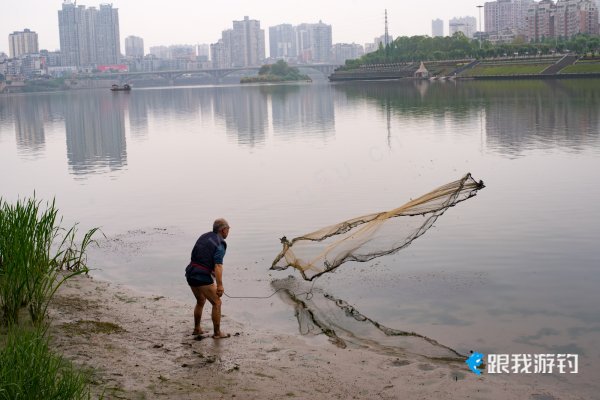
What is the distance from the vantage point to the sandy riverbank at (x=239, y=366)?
891 cm

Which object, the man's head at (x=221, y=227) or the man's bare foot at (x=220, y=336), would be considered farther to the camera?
the man's bare foot at (x=220, y=336)

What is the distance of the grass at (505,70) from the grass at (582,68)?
5.96m

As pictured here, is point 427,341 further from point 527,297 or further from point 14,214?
point 14,214

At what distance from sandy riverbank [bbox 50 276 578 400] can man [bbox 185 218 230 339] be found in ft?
1.73

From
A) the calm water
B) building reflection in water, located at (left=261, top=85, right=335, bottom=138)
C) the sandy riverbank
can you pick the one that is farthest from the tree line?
the sandy riverbank

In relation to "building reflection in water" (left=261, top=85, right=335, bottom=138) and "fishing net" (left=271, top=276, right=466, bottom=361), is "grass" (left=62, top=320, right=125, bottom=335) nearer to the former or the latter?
Result: "fishing net" (left=271, top=276, right=466, bottom=361)

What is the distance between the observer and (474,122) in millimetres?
46938

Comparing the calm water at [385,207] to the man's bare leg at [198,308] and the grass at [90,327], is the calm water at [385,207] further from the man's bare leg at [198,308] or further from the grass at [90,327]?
the grass at [90,327]

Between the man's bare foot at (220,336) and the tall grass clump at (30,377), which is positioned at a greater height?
the tall grass clump at (30,377)

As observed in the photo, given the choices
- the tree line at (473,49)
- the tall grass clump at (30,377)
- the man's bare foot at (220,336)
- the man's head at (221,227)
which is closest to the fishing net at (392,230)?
the man's bare foot at (220,336)

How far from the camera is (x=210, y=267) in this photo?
1078cm

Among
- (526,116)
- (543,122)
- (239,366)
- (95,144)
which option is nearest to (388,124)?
(526,116)

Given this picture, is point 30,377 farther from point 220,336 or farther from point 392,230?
point 392,230

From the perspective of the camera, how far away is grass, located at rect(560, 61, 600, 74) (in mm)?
111250
